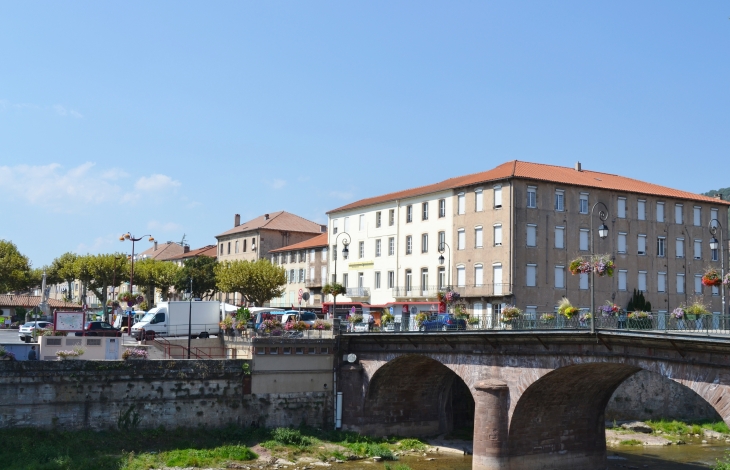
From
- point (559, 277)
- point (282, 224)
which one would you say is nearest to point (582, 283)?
point (559, 277)

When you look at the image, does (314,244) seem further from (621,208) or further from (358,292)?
(621,208)

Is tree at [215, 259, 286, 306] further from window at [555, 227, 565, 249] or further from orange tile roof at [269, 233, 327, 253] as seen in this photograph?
window at [555, 227, 565, 249]

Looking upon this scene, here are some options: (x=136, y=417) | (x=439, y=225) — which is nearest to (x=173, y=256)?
(x=439, y=225)

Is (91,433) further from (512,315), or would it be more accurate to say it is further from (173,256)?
(173,256)

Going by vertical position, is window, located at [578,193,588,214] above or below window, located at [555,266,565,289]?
above

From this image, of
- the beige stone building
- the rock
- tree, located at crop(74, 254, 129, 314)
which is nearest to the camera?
the rock

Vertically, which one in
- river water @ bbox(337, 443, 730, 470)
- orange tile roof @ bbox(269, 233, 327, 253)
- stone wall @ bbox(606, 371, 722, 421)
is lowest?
river water @ bbox(337, 443, 730, 470)

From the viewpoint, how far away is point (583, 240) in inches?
2375

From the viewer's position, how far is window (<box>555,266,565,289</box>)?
5888cm

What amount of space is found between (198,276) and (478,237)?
46.5 m

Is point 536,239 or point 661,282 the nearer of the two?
point 536,239

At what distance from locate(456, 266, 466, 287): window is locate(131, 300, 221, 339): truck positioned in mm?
17254

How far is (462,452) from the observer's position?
41.1 metres

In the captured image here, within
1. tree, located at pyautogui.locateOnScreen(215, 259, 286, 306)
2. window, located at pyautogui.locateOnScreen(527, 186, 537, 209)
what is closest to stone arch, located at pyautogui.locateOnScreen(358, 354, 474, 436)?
window, located at pyautogui.locateOnScreen(527, 186, 537, 209)
